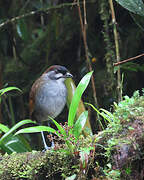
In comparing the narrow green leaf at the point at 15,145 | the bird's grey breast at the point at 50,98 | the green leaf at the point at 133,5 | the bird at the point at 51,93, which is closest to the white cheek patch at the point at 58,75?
the bird at the point at 51,93

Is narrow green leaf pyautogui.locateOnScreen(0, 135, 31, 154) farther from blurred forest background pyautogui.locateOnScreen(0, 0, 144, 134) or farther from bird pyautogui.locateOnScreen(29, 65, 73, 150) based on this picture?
blurred forest background pyautogui.locateOnScreen(0, 0, 144, 134)

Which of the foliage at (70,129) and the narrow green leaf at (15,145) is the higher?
the foliage at (70,129)

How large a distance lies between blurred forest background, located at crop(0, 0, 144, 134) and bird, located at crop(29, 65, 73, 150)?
388 millimetres

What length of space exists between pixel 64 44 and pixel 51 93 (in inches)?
72.0

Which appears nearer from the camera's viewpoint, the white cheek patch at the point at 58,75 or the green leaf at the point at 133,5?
the green leaf at the point at 133,5

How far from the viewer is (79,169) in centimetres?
194

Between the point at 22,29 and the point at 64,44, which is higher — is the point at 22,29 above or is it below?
above

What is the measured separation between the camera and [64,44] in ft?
18.0

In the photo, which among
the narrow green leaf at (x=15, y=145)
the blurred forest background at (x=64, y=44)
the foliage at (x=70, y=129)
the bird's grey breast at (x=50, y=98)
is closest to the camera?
the foliage at (x=70, y=129)

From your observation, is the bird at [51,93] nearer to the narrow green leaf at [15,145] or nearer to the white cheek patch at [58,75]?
the white cheek patch at [58,75]

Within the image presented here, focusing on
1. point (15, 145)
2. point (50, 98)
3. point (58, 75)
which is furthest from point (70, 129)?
point (58, 75)

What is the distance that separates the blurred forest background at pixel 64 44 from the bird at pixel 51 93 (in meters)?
0.39

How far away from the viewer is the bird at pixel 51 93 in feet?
12.6

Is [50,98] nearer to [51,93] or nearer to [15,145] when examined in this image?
[51,93]
